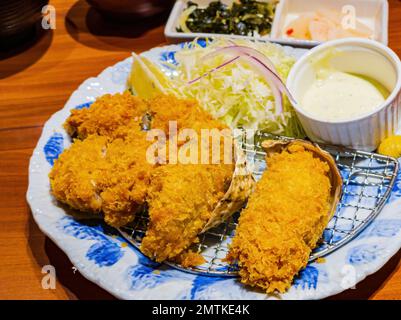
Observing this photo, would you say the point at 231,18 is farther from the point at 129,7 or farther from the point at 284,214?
the point at 284,214

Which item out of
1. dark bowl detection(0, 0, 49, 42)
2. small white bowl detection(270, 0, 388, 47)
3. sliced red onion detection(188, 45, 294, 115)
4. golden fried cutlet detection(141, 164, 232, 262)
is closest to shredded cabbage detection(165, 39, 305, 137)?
sliced red onion detection(188, 45, 294, 115)

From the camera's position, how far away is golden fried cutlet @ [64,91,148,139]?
2.53 metres

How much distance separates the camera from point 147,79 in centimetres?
289

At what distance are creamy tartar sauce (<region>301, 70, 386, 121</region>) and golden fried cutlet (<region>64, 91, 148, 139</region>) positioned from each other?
95 cm

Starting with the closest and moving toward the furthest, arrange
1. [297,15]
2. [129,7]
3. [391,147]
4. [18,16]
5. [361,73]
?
1. [391,147]
2. [361,73]
3. [18,16]
4. [129,7]
5. [297,15]

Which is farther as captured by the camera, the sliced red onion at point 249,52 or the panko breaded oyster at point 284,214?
the sliced red onion at point 249,52

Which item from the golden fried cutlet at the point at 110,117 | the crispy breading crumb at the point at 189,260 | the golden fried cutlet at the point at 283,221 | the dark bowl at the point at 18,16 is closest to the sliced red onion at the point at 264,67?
the golden fried cutlet at the point at 283,221

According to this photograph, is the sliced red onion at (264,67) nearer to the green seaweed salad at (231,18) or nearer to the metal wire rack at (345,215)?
the metal wire rack at (345,215)

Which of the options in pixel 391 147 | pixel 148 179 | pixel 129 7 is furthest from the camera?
pixel 129 7

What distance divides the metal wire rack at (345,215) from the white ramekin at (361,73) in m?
0.09

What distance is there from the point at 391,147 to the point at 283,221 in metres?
0.83

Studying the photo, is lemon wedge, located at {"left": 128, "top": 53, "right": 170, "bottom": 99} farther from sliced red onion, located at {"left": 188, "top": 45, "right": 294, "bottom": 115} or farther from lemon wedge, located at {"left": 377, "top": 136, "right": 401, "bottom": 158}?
lemon wedge, located at {"left": 377, "top": 136, "right": 401, "bottom": 158}

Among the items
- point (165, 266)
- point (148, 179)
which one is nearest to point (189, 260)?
point (165, 266)

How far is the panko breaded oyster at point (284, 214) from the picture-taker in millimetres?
1893
